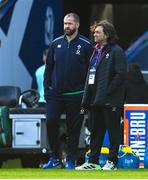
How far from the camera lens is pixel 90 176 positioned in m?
12.1

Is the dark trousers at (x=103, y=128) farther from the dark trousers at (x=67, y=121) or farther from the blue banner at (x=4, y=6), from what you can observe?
the blue banner at (x=4, y=6)

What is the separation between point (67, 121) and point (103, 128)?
557 mm

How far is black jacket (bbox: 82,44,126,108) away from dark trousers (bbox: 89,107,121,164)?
0.12m

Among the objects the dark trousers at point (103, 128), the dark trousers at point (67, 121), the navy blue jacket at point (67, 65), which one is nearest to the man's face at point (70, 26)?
the navy blue jacket at point (67, 65)

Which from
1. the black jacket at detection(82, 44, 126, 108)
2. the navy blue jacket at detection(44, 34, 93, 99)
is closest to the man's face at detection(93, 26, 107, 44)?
the black jacket at detection(82, 44, 126, 108)

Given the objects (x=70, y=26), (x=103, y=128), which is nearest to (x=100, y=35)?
(x=70, y=26)

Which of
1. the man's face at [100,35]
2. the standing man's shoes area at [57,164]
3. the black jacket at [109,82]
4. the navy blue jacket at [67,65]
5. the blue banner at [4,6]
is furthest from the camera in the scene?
the blue banner at [4,6]

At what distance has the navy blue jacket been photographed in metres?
13.4

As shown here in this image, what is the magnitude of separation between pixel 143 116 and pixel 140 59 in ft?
18.5

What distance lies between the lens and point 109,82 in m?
13.0

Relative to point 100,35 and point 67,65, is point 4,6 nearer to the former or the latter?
point 67,65

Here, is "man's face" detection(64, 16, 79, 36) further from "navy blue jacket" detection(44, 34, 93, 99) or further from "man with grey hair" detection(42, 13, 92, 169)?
"navy blue jacket" detection(44, 34, 93, 99)

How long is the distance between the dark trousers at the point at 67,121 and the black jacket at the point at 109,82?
16.2 inches

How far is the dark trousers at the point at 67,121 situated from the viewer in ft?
44.2
